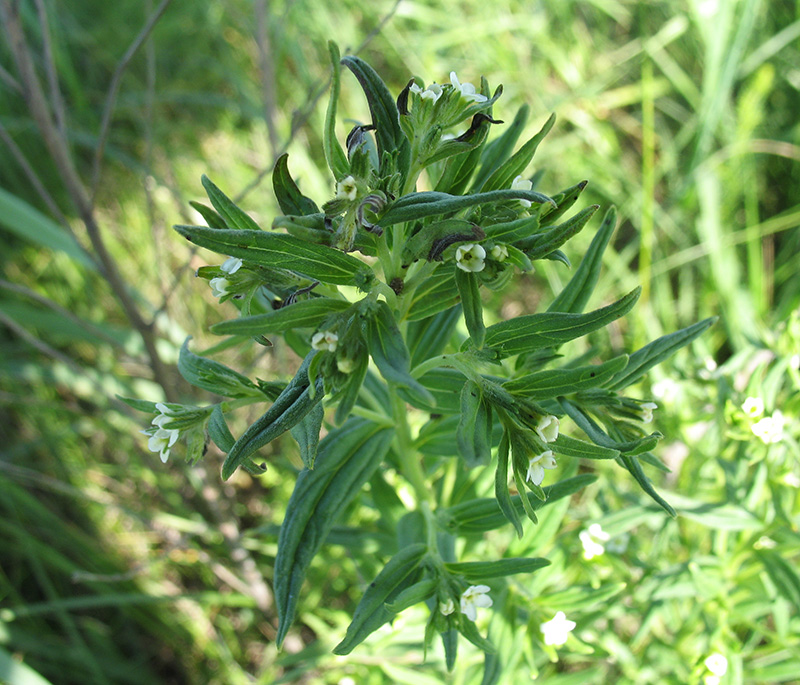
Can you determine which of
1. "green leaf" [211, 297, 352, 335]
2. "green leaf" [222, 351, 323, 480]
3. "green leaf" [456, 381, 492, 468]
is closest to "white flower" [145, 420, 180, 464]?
"green leaf" [222, 351, 323, 480]

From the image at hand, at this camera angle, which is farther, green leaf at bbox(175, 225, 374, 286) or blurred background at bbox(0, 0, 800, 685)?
blurred background at bbox(0, 0, 800, 685)

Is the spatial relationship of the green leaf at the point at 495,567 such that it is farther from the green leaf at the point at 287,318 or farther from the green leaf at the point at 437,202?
the green leaf at the point at 437,202

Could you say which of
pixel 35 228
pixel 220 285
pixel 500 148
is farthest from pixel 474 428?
pixel 35 228

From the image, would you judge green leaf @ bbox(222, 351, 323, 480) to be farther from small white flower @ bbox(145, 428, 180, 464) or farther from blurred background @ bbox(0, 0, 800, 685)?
blurred background @ bbox(0, 0, 800, 685)

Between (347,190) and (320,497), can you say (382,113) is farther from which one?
(320,497)

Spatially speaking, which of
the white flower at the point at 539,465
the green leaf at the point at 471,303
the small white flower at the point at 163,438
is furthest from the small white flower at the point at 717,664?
the small white flower at the point at 163,438

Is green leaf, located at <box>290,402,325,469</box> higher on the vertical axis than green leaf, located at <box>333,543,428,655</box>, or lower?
higher
